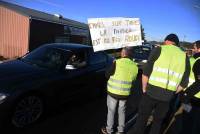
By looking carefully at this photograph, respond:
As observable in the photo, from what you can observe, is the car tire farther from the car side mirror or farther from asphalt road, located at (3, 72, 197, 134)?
the car side mirror

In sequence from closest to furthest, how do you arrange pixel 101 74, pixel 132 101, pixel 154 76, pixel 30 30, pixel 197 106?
1. pixel 154 76
2. pixel 197 106
3. pixel 101 74
4. pixel 132 101
5. pixel 30 30

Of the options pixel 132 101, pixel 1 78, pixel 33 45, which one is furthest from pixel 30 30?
pixel 1 78

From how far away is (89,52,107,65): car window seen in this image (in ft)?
26.0

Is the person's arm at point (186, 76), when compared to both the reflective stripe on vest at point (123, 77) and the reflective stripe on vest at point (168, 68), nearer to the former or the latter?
the reflective stripe on vest at point (168, 68)

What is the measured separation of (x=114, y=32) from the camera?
5863 millimetres

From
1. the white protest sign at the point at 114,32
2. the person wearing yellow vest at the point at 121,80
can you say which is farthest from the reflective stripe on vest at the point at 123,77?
the white protest sign at the point at 114,32

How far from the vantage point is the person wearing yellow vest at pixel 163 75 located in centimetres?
462

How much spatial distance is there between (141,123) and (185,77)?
103 centimetres

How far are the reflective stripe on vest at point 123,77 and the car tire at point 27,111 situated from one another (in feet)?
5.15

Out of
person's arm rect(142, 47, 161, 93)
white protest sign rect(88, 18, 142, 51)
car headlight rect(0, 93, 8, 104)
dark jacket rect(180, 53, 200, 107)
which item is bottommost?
car headlight rect(0, 93, 8, 104)

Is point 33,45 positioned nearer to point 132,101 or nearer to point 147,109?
point 132,101

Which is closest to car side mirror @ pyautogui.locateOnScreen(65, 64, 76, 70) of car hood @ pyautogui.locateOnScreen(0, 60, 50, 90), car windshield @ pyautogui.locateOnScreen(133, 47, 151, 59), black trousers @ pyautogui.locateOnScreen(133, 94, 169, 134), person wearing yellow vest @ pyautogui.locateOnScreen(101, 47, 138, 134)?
car hood @ pyautogui.locateOnScreen(0, 60, 50, 90)

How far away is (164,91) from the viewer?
15.5 ft

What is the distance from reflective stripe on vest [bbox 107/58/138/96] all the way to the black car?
4.97 ft
